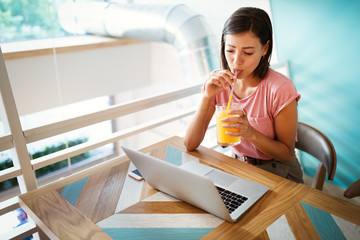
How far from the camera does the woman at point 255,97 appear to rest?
1099 mm

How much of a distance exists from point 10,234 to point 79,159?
129 inches

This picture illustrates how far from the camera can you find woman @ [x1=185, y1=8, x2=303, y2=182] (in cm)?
110

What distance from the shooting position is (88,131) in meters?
4.27

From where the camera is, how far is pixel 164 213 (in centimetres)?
86

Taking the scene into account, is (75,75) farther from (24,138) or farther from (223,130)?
(223,130)

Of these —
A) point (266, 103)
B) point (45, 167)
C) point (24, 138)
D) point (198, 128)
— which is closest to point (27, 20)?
point (45, 167)

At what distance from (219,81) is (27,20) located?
8.69 ft

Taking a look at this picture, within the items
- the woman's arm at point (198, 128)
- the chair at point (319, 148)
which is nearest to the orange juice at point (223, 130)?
the woman's arm at point (198, 128)

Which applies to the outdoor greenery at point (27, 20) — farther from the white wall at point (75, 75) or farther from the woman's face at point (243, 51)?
the woman's face at point (243, 51)

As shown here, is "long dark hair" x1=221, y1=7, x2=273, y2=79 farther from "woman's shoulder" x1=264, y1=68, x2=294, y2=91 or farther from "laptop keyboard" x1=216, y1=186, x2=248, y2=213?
"laptop keyboard" x1=216, y1=186, x2=248, y2=213

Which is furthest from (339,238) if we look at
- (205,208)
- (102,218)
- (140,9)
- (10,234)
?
(140,9)

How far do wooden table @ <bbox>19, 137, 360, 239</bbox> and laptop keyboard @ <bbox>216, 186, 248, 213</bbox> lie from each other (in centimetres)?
4

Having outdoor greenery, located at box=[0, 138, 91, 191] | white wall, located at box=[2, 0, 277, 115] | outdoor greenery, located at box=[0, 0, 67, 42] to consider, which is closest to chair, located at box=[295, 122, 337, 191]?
white wall, located at box=[2, 0, 277, 115]

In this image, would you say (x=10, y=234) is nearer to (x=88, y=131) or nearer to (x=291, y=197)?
(x=291, y=197)
